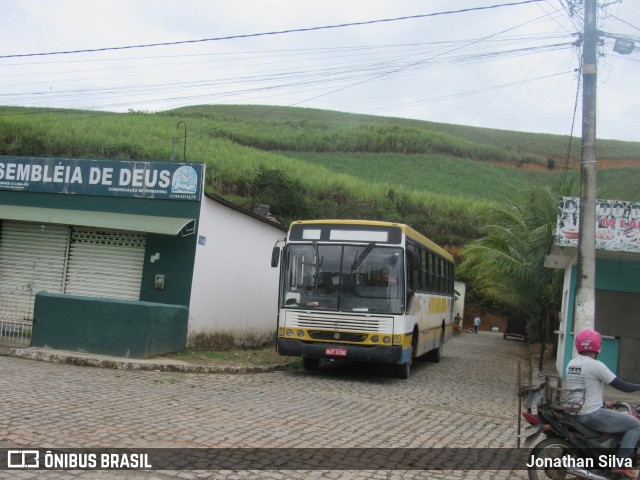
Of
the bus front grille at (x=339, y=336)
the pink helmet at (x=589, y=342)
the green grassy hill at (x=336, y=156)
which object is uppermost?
the green grassy hill at (x=336, y=156)

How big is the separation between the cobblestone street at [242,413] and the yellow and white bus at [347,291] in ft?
2.46

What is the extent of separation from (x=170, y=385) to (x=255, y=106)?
95.1 m

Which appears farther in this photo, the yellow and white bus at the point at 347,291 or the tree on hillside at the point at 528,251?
the tree on hillside at the point at 528,251

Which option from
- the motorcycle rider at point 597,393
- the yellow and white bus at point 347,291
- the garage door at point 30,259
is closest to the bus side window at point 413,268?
the yellow and white bus at point 347,291

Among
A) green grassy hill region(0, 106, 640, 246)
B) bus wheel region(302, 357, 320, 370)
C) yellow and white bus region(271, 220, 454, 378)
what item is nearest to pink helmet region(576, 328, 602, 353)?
yellow and white bus region(271, 220, 454, 378)

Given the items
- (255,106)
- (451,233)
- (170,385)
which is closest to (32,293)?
(170,385)

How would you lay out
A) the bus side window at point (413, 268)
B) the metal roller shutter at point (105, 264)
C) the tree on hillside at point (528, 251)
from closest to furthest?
the bus side window at point (413, 268) → the metal roller shutter at point (105, 264) → the tree on hillside at point (528, 251)

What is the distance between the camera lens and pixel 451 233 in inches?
2050

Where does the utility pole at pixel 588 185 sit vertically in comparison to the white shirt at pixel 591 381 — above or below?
above

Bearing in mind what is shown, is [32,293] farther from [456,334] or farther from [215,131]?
[215,131]

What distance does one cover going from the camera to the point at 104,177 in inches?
599

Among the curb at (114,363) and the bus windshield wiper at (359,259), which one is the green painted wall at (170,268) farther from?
the bus windshield wiper at (359,259)

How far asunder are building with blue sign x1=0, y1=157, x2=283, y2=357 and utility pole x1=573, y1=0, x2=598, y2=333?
7875 millimetres

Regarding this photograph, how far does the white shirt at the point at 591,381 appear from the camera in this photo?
5.78m
